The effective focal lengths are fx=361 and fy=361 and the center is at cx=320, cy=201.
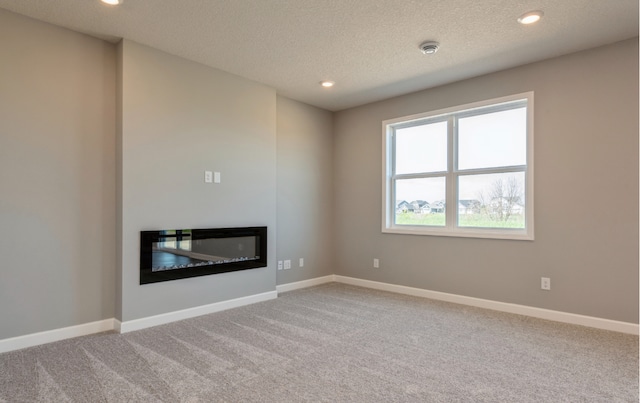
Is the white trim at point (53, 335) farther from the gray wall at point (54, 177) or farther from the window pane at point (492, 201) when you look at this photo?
the window pane at point (492, 201)

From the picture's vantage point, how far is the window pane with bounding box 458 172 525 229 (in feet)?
12.6

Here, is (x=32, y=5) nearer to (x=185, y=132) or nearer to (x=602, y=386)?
(x=185, y=132)

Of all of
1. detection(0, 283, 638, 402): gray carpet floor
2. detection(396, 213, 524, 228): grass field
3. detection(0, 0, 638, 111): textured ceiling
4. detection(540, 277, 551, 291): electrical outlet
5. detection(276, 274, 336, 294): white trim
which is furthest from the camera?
detection(276, 274, 336, 294): white trim

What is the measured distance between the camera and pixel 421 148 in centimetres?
466

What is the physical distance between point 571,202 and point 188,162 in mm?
3733

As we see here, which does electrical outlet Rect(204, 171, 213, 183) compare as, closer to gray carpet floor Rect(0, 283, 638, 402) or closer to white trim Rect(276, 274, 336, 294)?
gray carpet floor Rect(0, 283, 638, 402)

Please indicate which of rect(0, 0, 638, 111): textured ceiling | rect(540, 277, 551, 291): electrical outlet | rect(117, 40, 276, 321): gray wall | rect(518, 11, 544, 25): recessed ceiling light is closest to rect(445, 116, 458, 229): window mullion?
rect(0, 0, 638, 111): textured ceiling

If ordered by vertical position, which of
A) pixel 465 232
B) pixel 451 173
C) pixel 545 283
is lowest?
→ pixel 545 283

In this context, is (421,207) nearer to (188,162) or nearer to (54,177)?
(188,162)

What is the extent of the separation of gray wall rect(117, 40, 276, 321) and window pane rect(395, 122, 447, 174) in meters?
1.72

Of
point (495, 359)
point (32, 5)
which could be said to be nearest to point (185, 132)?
point (32, 5)

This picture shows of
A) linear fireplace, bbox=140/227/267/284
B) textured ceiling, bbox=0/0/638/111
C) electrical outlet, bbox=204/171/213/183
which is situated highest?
textured ceiling, bbox=0/0/638/111

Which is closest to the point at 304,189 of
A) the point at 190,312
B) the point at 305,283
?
the point at 305,283

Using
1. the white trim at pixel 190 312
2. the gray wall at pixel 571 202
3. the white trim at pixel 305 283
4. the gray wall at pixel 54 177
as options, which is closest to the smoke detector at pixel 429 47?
the gray wall at pixel 571 202
